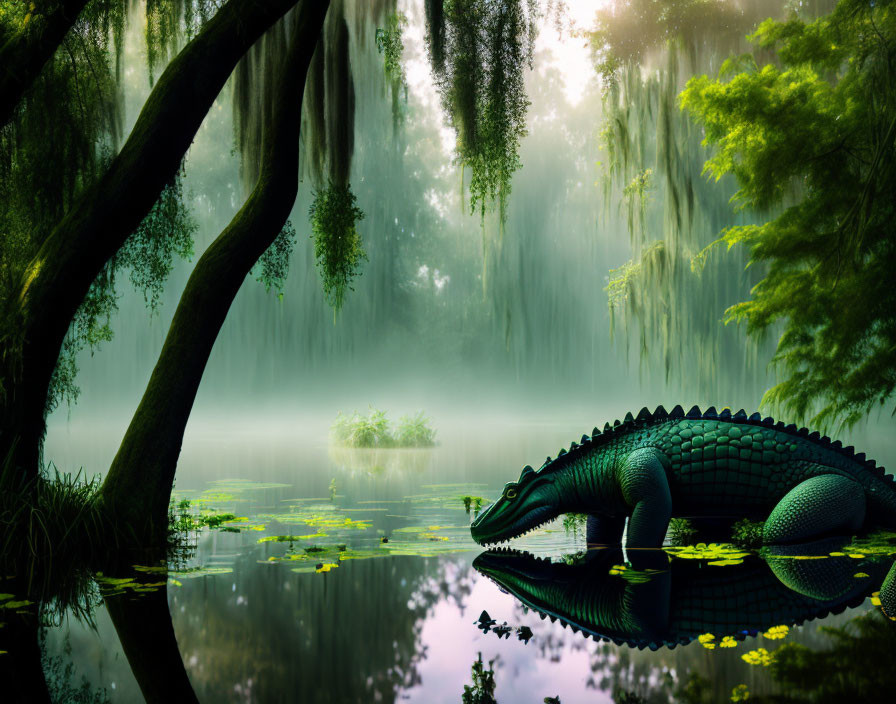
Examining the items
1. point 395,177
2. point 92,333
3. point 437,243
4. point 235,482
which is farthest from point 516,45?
point 437,243

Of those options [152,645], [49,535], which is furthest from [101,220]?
[152,645]

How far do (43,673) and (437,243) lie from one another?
25.1 metres

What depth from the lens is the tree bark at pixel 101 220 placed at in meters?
3.73

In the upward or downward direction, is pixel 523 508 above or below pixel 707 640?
above

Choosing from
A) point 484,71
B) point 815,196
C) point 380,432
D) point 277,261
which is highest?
point 484,71

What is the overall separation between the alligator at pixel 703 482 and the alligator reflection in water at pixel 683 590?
184 mm

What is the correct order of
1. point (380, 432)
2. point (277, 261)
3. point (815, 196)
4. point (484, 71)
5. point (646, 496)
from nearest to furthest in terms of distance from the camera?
point (646, 496), point (484, 71), point (277, 261), point (815, 196), point (380, 432)

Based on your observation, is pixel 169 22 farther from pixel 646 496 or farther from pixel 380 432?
pixel 380 432

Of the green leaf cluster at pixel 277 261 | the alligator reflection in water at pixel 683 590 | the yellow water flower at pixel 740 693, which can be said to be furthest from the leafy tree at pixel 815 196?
the yellow water flower at pixel 740 693

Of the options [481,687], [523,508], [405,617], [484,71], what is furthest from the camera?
[484,71]

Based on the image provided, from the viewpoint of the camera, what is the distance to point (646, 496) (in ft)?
11.7

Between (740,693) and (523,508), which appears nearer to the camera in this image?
(740,693)

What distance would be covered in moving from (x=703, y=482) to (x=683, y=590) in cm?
104

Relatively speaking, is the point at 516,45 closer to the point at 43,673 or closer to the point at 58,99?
the point at 58,99
